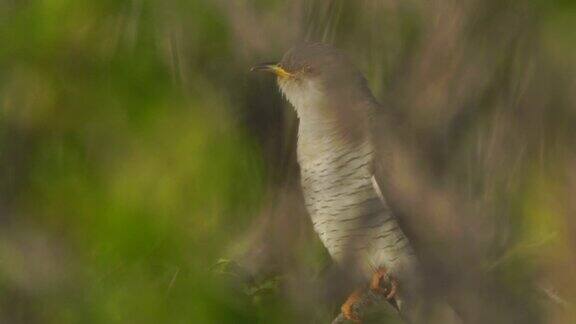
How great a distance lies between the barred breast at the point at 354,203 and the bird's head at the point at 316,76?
0.37ft

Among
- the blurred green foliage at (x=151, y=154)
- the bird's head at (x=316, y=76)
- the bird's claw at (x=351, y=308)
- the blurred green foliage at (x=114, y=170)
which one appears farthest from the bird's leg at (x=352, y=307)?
the bird's head at (x=316, y=76)

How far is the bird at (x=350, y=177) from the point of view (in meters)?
1.99

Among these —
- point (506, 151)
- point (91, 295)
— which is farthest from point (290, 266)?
point (506, 151)

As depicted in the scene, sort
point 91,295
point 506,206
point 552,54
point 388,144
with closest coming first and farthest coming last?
1. point 91,295
2. point 506,206
3. point 552,54
4. point 388,144

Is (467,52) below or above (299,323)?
above

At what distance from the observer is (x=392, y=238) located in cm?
205

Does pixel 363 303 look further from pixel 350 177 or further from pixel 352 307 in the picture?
pixel 350 177

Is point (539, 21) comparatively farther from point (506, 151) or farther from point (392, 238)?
point (392, 238)

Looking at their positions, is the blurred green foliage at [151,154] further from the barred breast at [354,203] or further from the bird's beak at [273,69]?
the barred breast at [354,203]

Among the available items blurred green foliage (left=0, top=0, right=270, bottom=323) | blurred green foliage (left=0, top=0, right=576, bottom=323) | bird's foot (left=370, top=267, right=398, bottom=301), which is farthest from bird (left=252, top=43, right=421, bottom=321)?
blurred green foliage (left=0, top=0, right=270, bottom=323)

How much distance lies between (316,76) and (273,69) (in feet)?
0.97

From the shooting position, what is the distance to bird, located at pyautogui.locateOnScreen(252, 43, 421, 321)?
1986 millimetres

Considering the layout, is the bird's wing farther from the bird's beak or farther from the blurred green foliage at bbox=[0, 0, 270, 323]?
the blurred green foliage at bbox=[0, 0, 270, 323]

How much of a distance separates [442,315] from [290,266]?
0.44 m
